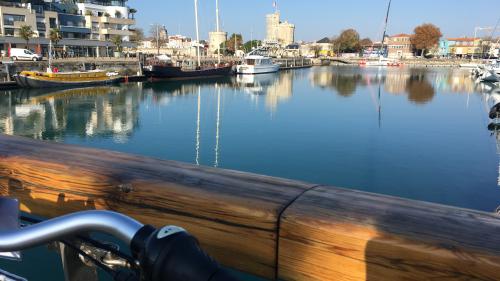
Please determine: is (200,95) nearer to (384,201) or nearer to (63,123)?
(63,123)

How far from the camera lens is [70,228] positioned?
61 cm

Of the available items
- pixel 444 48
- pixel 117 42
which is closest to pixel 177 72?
pixel 117 42

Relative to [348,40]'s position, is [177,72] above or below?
below

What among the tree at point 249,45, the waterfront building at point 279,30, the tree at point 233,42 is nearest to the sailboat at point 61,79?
the tree at point 233,42

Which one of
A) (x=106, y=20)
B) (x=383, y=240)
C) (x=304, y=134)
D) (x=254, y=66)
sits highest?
(x=106, y=20)

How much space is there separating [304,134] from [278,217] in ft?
43.4

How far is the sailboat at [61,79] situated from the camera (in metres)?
26.6

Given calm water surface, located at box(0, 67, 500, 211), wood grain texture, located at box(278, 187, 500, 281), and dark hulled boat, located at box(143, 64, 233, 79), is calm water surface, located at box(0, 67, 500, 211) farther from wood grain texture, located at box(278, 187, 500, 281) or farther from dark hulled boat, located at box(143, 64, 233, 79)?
dark hulled boat, located at box(143, 64, 233, 79)

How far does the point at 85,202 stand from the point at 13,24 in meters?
53.1

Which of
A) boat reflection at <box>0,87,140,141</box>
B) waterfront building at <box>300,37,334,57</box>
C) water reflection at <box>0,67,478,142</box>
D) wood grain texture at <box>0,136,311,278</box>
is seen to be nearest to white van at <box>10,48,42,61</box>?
water reflection at <box>0,67,478,142</box>

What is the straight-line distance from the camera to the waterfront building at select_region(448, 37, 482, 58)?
99.8m

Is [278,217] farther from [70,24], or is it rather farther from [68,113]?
[70,24]

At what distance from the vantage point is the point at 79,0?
5822cm

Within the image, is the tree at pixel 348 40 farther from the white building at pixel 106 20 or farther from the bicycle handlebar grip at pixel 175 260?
the bicycle handlebar grip at pixel 175 260
